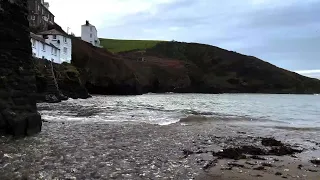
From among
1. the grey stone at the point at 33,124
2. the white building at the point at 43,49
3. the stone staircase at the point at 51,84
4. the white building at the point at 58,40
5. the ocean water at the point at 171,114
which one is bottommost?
the ocean water at the point at 171,114

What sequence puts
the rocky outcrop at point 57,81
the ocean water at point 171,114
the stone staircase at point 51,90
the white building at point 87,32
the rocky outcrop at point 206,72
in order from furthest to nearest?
the white building at point 87,32
the rocky outcrop at point 206,72
the rocky outcrop at point 57,81
the stone staircase at point 51,90
the ocean water at point 171,114

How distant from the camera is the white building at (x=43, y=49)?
62106mm

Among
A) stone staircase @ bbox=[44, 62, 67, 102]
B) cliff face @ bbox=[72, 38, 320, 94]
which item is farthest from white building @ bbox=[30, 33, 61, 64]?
cliff face @ bbox=[72, 38, 320, 94]

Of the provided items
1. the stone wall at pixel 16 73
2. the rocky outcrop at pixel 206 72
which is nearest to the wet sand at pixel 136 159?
the stone wall at pixel 16 73

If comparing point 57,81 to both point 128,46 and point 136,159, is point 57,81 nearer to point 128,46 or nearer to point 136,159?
point 136,159

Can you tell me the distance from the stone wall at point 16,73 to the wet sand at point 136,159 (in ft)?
2.98

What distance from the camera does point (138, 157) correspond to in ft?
41.1

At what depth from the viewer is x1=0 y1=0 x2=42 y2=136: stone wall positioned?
15391 millimetres

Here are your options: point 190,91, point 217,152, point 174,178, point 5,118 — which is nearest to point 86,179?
point 174,178

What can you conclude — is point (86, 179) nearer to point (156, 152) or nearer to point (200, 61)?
point (156, 152)

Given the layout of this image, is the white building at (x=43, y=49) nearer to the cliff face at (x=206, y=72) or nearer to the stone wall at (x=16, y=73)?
the cliff face at (x=206, y=72)

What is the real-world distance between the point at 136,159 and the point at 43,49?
59917 mm

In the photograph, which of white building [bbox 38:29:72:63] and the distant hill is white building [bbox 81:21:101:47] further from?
white building [bbox 38:29:72:63]

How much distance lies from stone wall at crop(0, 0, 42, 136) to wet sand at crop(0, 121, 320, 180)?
91cm
